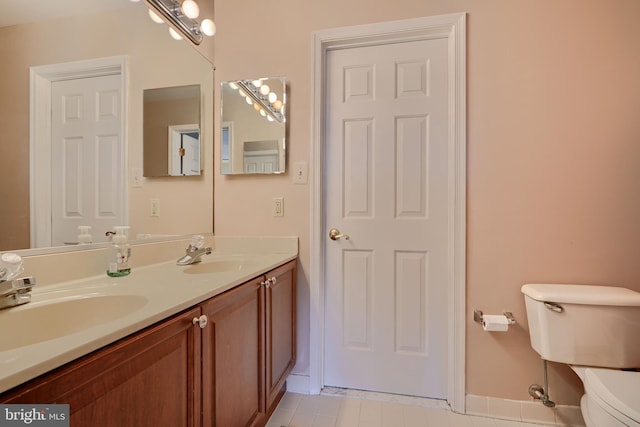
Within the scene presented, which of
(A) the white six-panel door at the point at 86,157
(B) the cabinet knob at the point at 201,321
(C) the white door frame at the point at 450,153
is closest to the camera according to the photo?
(B) the cabinet knob at the point at 201,321

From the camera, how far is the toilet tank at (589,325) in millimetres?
1135

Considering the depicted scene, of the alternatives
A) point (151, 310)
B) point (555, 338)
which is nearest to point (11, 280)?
point (151, 310)

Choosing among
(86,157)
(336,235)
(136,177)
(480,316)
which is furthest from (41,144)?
(480,316)

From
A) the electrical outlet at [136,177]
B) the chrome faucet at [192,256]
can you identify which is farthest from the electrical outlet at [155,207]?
the chrome faucet at [192,256]

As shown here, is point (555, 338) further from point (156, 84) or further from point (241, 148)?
point (156, 84)

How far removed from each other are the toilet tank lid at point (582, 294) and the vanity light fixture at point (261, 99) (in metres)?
1.57

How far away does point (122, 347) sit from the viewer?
0.57 metres

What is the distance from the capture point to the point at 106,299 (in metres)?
0.84

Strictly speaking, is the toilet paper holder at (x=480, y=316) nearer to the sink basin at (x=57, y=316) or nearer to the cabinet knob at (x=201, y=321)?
the cabinet knob at (x=201, y=321)

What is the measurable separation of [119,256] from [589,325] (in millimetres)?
1968

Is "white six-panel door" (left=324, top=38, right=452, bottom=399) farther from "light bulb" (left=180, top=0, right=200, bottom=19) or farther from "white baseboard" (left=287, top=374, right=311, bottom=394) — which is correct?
"light bulb" (left=180, top=0, right=200, bottom=19)

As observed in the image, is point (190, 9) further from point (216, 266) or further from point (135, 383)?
point (135, 383)

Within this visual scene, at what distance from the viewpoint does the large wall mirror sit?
32.9 inches

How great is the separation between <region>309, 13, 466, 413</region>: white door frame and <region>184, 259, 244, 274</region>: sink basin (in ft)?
1.41
